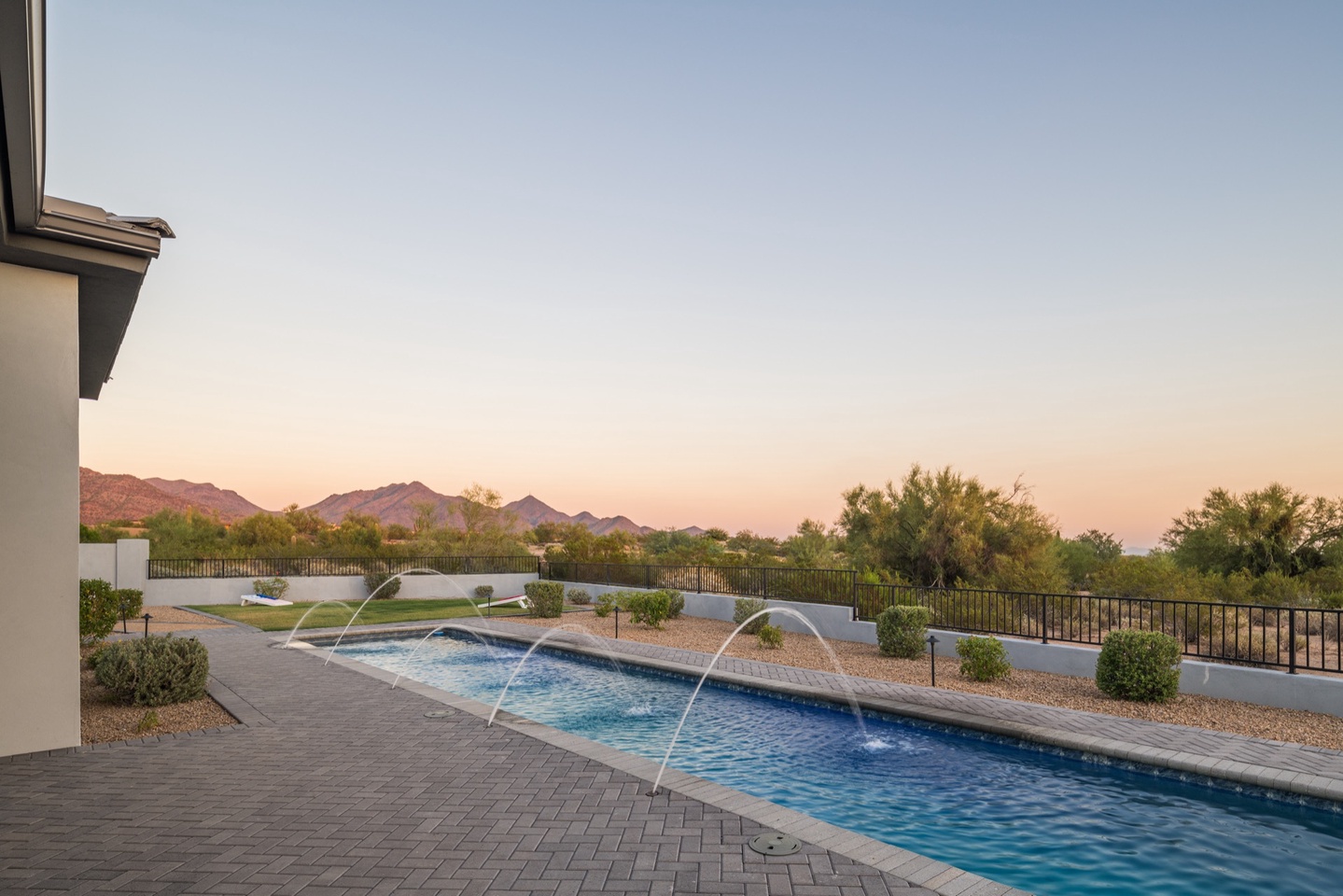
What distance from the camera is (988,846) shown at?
17.3ft

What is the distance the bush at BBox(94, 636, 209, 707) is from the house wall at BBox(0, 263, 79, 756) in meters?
1.59

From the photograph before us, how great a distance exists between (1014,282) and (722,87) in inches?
364

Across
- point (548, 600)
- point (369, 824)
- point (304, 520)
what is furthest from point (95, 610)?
point (304, 520)

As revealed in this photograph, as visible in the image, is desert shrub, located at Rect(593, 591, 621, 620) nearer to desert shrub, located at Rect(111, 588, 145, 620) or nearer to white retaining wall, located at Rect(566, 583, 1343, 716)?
white retaining wall, located at Rect(566, 583, 1343, 716)

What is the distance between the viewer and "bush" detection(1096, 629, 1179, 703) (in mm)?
8805

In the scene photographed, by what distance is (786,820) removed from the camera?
4770 millimetres

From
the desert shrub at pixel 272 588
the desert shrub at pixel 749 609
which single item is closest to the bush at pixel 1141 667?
the desert shrub at pixel 749 609

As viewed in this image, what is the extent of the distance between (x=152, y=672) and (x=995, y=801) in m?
9.13

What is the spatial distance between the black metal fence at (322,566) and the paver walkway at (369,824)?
18.7 m

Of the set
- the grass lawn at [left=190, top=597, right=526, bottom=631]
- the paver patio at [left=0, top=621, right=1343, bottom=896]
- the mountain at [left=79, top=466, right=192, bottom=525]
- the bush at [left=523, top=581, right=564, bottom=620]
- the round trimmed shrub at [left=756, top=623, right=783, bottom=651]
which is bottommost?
the grass lawn at [left=190, top=597, right=526, bottom=631]

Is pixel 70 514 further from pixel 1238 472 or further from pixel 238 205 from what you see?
pixel 1238 472

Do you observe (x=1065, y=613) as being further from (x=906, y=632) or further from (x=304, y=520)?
(x=304, y=520)

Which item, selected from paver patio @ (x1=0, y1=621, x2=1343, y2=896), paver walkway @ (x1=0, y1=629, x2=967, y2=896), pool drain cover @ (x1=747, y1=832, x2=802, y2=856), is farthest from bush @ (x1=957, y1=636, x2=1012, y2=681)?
pool drain cover @ (x1=747, y1=832, x2=802, y2=856)

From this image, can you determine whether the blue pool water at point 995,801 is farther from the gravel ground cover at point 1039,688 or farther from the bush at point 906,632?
the bush at point 906,632
